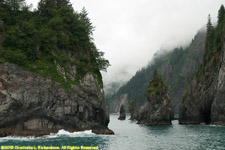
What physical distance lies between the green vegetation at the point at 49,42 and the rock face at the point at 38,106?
2385 millimetres

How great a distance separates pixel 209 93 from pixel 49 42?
2686 inches

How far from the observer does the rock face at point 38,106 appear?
1668 inches

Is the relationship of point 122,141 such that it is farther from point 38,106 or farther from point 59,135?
point 38,106

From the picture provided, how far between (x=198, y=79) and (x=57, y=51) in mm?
71529

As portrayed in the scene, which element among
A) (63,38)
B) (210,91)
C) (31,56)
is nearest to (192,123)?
(210,91)

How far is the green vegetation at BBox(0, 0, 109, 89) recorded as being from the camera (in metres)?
48.7

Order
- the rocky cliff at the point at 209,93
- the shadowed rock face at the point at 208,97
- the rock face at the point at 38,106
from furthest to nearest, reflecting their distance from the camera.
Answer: the rocky cliff at the point at 209,93
the shadowed rock face at the point at 208,97
the rock face at the point at 38,106

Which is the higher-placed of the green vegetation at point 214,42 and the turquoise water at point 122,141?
the green vegetation at point 214,42

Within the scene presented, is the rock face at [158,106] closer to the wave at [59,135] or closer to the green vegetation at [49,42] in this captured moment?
the green vegetation at [49,42]

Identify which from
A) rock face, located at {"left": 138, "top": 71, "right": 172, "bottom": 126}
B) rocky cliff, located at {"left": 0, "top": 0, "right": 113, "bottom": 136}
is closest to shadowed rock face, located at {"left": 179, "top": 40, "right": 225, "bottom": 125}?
rock face, located at {"left": 138, "top": 71, "right": 172, "bottom": 126}

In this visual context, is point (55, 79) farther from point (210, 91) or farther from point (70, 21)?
point (210, 91)

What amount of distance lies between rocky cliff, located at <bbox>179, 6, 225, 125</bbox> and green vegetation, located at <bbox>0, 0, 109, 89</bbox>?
4501 centimetres

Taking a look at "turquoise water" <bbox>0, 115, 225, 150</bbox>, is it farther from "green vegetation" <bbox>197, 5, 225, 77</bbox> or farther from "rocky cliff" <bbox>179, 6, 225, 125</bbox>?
"green vegetation" <bbox>197, 5, 225, 77</bbox>

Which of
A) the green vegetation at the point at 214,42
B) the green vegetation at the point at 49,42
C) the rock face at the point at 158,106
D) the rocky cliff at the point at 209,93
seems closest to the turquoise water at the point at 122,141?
the green vegetation at the point at 49,42
